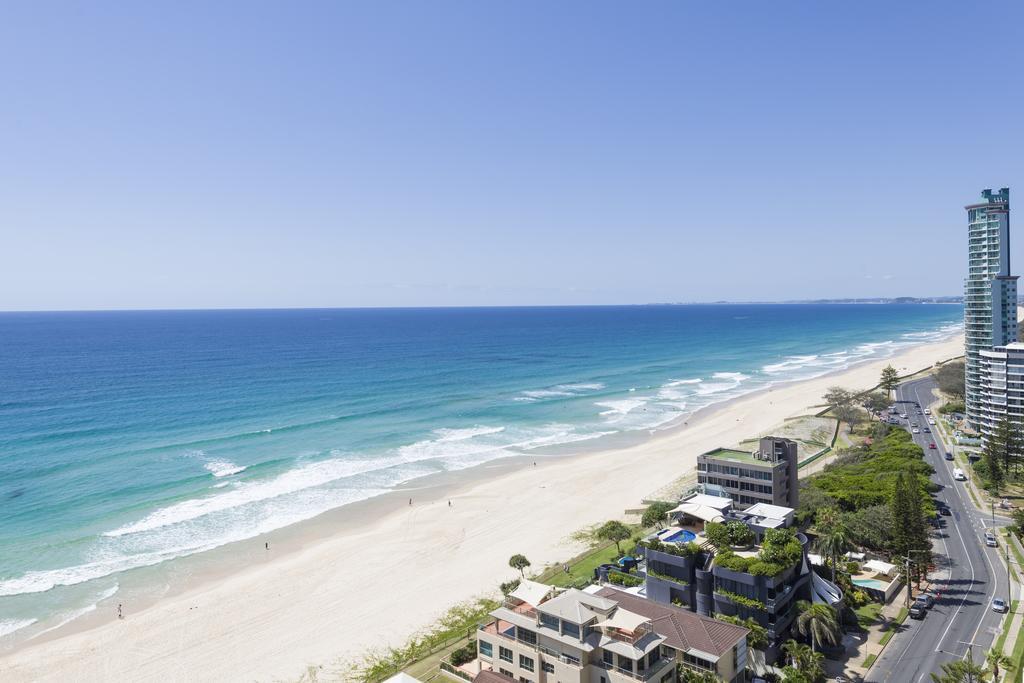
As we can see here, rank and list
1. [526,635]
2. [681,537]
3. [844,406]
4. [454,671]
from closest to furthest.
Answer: [526,635], [454,671], [681,537], [844,406]

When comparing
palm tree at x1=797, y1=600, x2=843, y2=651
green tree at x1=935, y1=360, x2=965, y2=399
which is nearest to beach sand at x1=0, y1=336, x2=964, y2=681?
palm tree at x1=797, y1=600, x2=843, y2=651

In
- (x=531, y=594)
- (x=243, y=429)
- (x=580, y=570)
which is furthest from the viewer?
(x=243, y=429)

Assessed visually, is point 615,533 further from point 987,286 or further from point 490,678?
point 987,286

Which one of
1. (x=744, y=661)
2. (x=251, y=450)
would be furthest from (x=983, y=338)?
(x=251, y=450)

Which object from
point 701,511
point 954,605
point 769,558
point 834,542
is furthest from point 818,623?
point 954,605

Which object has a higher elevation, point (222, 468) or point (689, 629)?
point (689, 629)

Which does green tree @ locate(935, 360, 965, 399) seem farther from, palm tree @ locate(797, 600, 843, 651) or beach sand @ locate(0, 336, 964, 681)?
palm tree @ locate(797, 600, 843, 651)

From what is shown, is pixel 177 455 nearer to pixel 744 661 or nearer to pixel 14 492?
pixel 14 492

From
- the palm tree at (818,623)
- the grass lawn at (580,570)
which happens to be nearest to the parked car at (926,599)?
the palm tree at (818,623)
